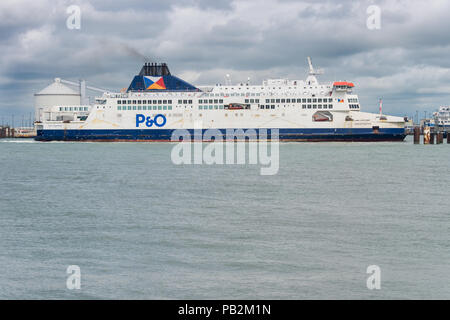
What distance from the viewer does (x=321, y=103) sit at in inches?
2292

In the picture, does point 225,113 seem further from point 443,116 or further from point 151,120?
point 443,116

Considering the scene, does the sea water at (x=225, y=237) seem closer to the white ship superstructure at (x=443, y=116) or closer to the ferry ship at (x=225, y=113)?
the ferry ship at (x=225, y=113)

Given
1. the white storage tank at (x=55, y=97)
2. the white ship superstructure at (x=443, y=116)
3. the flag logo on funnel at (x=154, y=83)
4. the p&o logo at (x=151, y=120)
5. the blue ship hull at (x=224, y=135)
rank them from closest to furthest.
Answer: the blue ship hull at (x=224, y=135), the p&o logo at (x=151, y=120), the flag logo on funnel at (x=154, y=83), the white storage tank at (x=55, y=97), the white ship superstructure at (x=443, y=116)

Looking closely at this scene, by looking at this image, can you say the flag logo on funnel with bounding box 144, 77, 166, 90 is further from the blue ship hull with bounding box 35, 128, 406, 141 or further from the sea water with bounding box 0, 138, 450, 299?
the sea water with bounding box 0, 138, 450, 299

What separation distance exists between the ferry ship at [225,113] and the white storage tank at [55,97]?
95.7 ft

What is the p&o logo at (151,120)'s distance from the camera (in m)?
61.0

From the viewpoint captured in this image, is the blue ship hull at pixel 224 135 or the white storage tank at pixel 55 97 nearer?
the blue ship hull at pixel 224 135

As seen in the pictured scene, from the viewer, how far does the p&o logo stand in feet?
200

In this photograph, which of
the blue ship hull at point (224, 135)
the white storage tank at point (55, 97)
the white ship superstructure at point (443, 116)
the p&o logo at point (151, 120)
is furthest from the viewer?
the white ship superstructure at point (443, 116)

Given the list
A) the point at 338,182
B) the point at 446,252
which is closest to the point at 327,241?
the point at 446,252

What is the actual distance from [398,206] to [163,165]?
1886 centimetres

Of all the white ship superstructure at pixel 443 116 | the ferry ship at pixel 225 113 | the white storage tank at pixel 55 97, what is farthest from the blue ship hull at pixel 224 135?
the white ship superstructure at pixel 443 116
